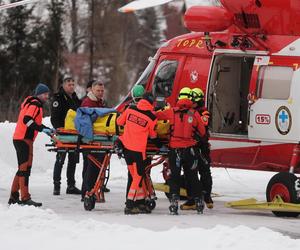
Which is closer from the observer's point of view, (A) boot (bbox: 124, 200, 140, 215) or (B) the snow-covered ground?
(B) the snow-covered ground

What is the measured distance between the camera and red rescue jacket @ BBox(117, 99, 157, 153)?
12.2m

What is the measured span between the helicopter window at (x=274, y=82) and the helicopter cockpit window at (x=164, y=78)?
1817 millimetres

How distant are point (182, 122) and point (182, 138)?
0.74ft

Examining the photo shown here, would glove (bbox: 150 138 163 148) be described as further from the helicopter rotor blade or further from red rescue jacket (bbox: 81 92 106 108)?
the helicopter rotor blade

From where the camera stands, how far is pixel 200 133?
41.3ft

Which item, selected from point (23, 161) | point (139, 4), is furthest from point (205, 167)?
point (139, 4)

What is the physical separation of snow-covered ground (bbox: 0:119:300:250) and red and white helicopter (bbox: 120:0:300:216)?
0.87m

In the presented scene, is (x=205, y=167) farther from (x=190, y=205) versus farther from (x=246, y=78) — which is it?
(x=246, y=78)

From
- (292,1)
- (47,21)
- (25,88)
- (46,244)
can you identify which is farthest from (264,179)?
(47,21)

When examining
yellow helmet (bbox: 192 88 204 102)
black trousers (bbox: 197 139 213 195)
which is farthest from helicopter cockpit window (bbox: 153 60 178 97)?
black trousers (bbox: 197 139 213 195)

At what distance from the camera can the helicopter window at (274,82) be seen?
13320 millimetres

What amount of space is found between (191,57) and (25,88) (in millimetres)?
23565

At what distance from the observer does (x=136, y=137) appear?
1224 centimetres

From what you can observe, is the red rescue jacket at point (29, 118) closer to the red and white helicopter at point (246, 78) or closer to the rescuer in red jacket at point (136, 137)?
the rescuer in red jacket at point (136, 137)
